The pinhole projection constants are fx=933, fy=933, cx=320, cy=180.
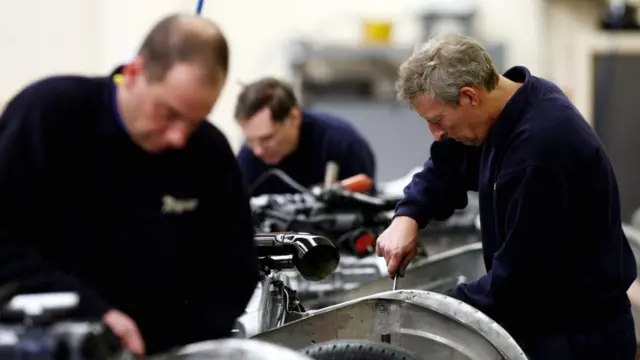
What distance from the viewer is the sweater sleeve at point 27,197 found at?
1.37 meters

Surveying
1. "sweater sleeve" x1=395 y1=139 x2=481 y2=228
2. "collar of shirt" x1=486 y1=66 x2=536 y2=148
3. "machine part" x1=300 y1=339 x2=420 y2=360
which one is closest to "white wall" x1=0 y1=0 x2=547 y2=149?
"sweater sleeve" x1=395 y1=139 x2=481 y2=228

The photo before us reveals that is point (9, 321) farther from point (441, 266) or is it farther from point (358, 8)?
point (358, 8)

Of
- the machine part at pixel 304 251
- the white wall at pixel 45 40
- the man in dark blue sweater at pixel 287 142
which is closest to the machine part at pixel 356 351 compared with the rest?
the machine part at pixel 304 251

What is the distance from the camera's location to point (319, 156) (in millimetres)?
3738

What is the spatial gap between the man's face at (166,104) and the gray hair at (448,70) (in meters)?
0.70

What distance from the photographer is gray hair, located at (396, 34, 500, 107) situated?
2.00 m

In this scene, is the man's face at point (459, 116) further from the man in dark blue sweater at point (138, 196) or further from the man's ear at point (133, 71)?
the man's ear at point (133, 71)

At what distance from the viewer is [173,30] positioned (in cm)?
140

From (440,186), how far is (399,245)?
0.21 metres

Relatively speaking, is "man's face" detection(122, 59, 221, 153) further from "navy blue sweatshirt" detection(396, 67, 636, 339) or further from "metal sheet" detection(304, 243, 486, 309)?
"metal sheet" detection(304, 243, 486, 309)

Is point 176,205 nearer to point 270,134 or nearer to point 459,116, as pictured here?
point 459,116

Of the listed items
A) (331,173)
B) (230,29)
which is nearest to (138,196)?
(331,173)

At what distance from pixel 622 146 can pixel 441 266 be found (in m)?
3.50

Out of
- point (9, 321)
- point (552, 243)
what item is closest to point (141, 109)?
point (9, 321)
